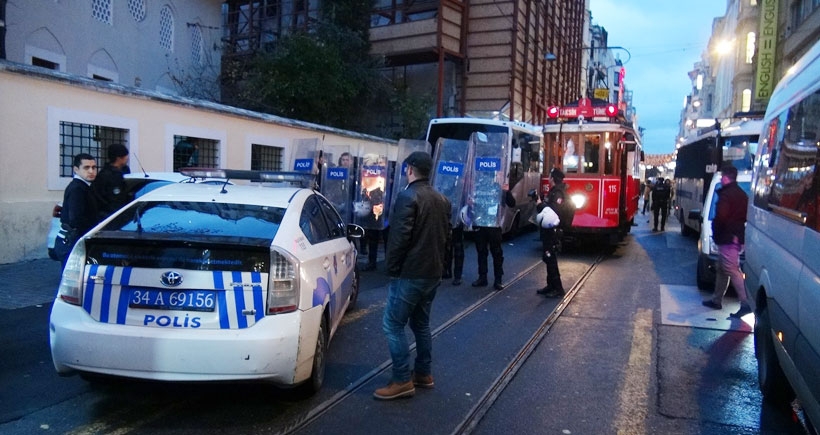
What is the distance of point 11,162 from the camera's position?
368 inches

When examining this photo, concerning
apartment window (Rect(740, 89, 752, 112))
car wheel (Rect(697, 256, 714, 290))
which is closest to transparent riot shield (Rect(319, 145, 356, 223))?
car wheel (Rect(697, 256, 714, 290))

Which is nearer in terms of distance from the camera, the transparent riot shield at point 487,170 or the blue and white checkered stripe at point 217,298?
the blue and white checkered stripe at point 217,298

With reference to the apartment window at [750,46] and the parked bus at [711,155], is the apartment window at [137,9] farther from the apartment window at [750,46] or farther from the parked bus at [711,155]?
the apartment window at [750,46]

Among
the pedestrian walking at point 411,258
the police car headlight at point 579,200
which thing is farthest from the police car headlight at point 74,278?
the police car headlight at point 579,200

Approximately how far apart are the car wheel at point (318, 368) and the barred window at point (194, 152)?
8736 millimetres

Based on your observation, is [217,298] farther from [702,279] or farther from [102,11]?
[102,11]

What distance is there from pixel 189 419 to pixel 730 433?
366 cm

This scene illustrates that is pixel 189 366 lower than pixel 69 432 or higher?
higher

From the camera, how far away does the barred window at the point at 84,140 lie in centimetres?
1023

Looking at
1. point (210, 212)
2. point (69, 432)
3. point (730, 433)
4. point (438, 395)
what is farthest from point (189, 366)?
point (730, 433)

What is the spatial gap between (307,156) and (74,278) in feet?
25.3

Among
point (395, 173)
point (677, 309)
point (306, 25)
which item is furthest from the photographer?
point (306, 25)

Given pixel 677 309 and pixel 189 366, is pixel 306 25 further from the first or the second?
pixel 189 366

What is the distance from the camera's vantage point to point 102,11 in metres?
18.0
